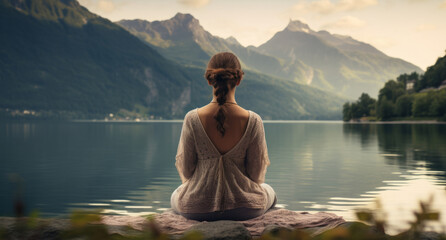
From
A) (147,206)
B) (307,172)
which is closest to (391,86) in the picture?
(307,172)

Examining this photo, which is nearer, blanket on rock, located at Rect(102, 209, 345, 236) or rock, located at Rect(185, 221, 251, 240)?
rock, located at Rect(185, 221, 251, 240)

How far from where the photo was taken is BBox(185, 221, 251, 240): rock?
4672mm

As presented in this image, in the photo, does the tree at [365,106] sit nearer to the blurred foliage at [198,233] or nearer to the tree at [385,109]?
the tree at [385,109]

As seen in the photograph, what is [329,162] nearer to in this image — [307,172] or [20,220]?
[307,172]

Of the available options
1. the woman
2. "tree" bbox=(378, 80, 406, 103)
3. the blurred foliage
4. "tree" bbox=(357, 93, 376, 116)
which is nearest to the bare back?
the woman

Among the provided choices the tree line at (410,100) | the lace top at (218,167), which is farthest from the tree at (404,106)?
the lace top at (218,167)

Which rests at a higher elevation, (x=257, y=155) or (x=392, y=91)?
(x=392, y=91)

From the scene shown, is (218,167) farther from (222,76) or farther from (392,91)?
(392,91)

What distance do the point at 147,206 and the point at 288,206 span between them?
4.37 m

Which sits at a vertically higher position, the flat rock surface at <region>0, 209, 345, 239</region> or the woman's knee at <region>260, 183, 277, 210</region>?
the woman's knee at <region>260, 183, 277, 210</region>

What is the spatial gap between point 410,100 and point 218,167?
474ft

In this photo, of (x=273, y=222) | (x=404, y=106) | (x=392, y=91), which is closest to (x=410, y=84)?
(x=392, y=91)

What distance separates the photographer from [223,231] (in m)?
4.80

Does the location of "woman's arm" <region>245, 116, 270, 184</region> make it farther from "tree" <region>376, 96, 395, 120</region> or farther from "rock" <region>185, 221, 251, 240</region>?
"tree" <region>376, 96, 395, 120</region>
